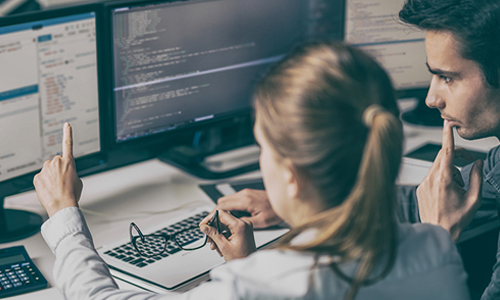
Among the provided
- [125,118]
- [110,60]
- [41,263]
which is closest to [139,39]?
[110,60]

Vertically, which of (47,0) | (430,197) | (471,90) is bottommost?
(430,197)

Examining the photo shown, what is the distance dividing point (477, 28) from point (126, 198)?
2.99 ft

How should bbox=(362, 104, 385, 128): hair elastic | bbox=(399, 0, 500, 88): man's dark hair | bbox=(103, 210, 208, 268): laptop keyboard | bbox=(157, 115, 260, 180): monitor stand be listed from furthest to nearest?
bbox=(157, 115, 260, 180): monitor stand, bbox=(399, 0, 500, 88): man's dark hair, bbox=(103, 210, 208, 268): laptop keyboard, bbox=(362, 104, 385, 128): hair elastic

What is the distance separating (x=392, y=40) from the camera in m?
1.88

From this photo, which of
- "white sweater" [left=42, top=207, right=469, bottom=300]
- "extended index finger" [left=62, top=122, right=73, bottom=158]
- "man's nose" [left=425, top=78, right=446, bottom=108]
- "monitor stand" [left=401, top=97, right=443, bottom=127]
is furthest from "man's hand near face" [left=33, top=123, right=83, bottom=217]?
"monitor stand" [left=401, top=97, right=443, bottom=127]

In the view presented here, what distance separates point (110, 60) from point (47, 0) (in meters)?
0.59

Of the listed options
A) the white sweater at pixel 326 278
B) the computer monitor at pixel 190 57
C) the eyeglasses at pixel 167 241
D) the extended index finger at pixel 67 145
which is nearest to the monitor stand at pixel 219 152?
the computer monitor at pixel 190 57

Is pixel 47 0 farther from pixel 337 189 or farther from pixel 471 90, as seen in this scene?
pixel 337 189

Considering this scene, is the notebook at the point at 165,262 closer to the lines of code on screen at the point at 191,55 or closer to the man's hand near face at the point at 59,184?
the man's hand near face at the point at 59,184

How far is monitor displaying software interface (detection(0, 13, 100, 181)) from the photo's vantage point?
1.21m

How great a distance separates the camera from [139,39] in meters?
1.40

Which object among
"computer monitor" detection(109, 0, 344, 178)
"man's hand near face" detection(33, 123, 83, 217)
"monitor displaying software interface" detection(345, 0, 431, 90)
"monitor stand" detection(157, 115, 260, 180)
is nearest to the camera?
"man's hand near face" detection(33, 123, 83, 217)

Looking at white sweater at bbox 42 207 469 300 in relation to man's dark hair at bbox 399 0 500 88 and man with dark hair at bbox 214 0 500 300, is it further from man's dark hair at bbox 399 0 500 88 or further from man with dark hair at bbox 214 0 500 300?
man's dark hair at bbox 399 0 500 88

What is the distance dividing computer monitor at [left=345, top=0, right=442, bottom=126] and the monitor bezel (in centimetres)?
82
